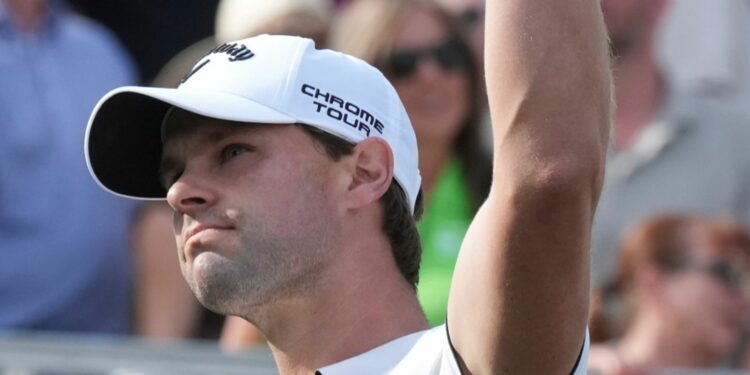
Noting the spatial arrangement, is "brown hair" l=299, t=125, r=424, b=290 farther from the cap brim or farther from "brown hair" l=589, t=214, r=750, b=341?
"brown hair" l=589, t=214, r=750, b=341

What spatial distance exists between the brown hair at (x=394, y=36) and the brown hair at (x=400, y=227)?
7.15 ft

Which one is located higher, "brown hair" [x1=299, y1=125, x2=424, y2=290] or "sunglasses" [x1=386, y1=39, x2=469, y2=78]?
"brown hair" [x1=299, y1=125, x2=424, y2=290]

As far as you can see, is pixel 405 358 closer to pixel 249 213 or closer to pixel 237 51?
pixel 249 213

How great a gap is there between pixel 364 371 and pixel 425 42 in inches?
102

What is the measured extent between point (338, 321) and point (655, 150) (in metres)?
2.74

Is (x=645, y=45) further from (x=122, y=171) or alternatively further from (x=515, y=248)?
(x=515, y=248)

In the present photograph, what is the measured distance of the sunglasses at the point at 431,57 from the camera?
4.89 metres

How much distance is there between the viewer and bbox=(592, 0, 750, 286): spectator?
196 inches

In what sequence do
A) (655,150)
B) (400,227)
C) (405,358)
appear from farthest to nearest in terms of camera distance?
(655,150)
(400,227)
(405,358)

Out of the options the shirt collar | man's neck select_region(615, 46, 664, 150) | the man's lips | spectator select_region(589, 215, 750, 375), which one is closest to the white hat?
the man's lips

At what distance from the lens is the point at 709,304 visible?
4598 millimetres

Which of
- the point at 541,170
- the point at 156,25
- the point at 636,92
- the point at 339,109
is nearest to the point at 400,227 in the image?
the point at 339,109

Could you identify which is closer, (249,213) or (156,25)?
(249,213)

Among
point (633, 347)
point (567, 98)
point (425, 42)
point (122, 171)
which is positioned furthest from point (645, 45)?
point (567, 98)
